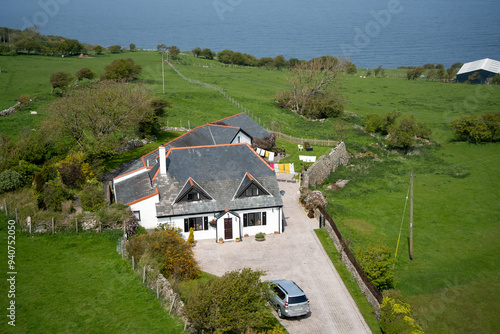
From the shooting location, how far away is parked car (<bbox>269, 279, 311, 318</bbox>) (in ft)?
89.6

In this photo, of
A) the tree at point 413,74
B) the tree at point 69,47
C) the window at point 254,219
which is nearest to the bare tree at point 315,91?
the window at point 254,219

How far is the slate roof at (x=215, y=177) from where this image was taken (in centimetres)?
3769

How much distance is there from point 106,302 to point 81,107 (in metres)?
29.2

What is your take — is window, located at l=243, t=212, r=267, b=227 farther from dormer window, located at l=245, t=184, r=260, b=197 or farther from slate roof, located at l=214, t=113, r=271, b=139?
slate roof, located at l=214, t=113, r=271, b=139

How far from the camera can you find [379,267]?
102 feet

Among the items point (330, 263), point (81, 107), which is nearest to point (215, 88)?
point (81, 107)

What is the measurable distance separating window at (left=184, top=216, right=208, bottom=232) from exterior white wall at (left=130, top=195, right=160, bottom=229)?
2.79 m

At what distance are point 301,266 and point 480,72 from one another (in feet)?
372

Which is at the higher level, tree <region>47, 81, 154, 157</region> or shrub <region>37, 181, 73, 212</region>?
tree <region>47, 81, 154, 157</region>

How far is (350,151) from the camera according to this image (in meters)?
65.9

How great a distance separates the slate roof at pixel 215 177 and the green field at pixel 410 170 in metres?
8.83

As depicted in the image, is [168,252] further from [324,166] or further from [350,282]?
[324,166]

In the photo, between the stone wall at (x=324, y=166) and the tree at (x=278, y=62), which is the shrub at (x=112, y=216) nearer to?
the stone wall at (x=324, y=166)

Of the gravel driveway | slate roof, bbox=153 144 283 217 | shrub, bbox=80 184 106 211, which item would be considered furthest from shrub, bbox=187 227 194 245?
shrub, bbox=80 184 106 211
